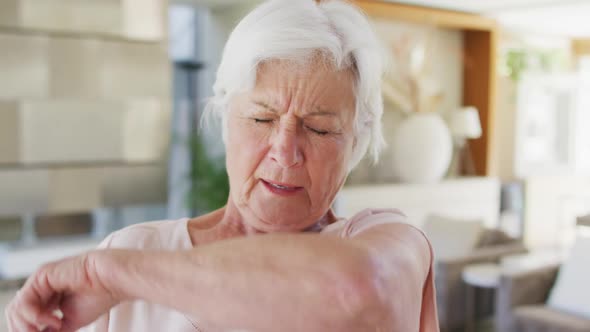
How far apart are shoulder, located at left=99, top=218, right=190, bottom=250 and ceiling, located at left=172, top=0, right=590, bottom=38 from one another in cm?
541

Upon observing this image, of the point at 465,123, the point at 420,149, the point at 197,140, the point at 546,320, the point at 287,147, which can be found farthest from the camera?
the point at 465,123

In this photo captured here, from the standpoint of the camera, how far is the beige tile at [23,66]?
454 centimetres

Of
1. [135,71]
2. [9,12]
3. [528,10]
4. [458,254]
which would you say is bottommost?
[458,254]

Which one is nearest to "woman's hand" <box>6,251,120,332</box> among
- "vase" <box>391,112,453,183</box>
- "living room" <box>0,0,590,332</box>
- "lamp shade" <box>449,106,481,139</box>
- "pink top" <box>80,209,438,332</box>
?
"pink top" <box>80,209,438,332</box>

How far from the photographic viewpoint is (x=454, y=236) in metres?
5.28

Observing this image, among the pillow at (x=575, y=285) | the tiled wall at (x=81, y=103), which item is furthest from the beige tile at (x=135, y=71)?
the pillow at (x=575, y=285)

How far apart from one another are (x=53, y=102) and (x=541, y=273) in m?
3.70

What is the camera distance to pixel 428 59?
25.0 ft

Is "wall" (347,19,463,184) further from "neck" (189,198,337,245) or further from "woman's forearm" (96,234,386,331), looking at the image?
"woman's forearm" (96,234,386,331)

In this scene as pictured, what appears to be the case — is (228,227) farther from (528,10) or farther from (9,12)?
(528,10)

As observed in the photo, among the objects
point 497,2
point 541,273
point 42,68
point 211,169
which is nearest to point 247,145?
point 541,273

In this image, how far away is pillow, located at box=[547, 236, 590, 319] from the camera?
13.2ft

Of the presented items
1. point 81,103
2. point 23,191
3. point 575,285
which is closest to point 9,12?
point 81,103

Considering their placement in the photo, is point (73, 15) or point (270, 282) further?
point (73, 15)
